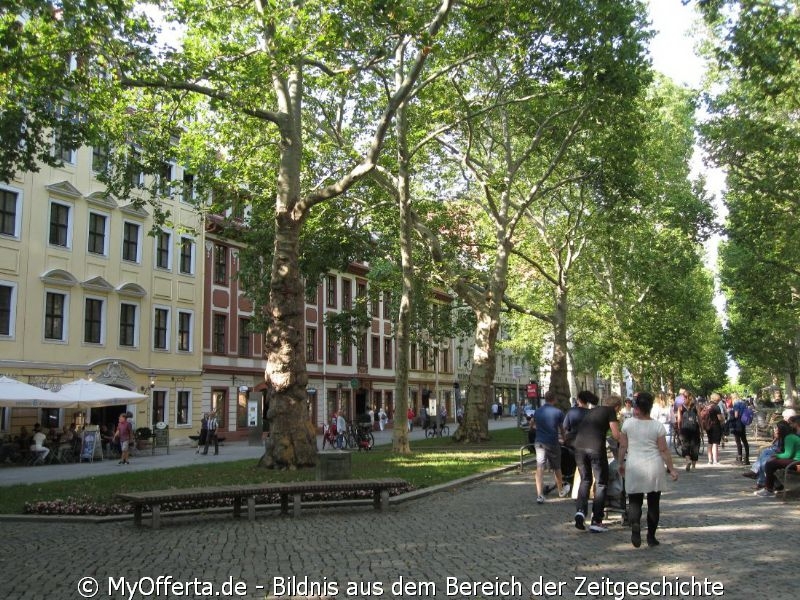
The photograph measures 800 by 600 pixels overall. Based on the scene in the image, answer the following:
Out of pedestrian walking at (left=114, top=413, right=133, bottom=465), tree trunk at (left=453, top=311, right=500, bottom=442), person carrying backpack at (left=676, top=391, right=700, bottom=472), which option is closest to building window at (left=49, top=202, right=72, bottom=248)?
pedestrian walking at (left=114, top=413, right=133, bottom=465)

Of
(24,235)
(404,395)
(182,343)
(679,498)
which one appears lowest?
(679,498)

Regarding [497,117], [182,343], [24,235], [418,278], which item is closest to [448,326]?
[418,278]

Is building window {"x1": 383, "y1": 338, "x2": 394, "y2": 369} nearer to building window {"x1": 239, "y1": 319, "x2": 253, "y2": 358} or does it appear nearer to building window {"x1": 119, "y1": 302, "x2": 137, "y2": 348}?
building window {"x1": 239, "y1": 319, "x2": 253, "y2": 358}

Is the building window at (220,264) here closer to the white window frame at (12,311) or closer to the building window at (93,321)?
the building window at (93,321)

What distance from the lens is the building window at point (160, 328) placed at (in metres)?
36.0

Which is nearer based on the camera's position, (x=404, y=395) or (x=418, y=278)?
(x=404, y=395)

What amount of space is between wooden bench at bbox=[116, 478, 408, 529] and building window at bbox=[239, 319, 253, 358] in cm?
3065

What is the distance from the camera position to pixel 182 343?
3778 centimetres

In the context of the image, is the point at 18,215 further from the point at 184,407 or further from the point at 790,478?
the point at 790,478

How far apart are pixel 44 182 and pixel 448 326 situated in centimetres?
1683

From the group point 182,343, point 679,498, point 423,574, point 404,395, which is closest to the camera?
point 423,574

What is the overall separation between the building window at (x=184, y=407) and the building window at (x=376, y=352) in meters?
19.7

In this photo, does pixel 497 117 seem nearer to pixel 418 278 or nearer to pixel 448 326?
pixel 418 278

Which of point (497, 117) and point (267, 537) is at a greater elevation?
point (497, 117)
